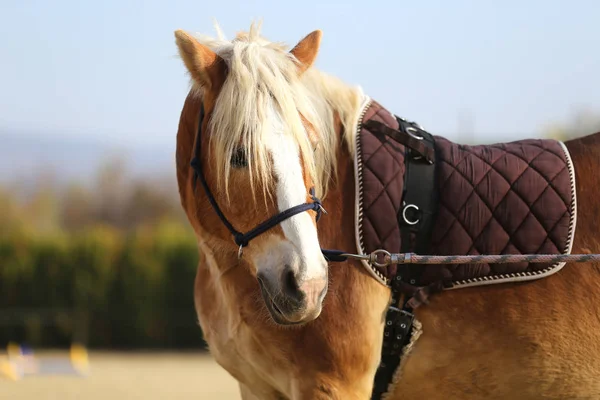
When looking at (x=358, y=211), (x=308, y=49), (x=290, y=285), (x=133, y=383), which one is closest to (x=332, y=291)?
(x=358, y=211)

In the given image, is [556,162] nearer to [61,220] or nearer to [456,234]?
[456,234]

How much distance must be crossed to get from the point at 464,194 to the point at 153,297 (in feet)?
60.4

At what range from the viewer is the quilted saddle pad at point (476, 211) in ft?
10.6

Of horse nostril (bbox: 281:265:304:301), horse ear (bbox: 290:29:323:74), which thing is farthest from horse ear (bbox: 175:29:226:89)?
horse nostril (bbox: 281:265:304:301)

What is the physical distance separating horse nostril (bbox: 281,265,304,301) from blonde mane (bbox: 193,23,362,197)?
13.7 inches

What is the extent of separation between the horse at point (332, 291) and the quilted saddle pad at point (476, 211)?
0.04m

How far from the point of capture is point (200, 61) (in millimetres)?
3033

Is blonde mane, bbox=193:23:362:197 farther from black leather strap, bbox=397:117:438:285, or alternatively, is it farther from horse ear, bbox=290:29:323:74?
black leather strap, bbox=397:117:438:285

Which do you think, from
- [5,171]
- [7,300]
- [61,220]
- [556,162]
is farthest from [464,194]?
[5,171]

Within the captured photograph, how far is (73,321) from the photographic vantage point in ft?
68.3

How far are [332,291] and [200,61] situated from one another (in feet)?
3.77

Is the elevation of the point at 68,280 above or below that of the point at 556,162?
below

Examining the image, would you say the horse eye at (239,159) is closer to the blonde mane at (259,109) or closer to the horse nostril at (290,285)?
the blonde mane at (259,109)

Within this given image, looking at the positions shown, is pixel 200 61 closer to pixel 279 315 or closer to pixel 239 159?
pixel 239 159
